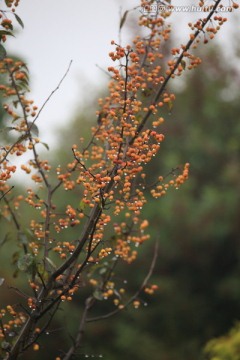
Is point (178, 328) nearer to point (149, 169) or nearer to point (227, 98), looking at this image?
point (149, 169)

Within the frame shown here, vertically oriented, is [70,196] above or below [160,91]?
above

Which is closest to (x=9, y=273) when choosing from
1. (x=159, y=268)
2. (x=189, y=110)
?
(x=159, y=268)

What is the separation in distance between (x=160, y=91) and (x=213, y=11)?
517 millimetres

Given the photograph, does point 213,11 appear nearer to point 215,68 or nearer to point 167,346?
point 167,346

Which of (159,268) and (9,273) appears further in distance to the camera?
(159,268)

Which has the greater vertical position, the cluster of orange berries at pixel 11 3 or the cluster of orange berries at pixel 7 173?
the cluster of orange berries at pixel 11 3

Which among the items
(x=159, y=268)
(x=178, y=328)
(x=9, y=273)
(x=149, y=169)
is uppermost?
(x=149, y=169)

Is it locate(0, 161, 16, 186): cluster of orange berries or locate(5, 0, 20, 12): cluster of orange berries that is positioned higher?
locate(5, 0, 20, 12): cluster of orange berries

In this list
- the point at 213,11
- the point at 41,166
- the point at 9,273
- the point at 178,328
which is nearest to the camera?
the point at 213,11

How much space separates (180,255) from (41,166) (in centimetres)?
1045

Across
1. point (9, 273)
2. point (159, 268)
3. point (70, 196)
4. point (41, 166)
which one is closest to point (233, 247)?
point (159, 268)

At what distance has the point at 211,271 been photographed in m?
13.1

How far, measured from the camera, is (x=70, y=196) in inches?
555

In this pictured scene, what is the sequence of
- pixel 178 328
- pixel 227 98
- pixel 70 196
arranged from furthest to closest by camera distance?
pixel 227 98, pixel 70 196, pixel 178 328
